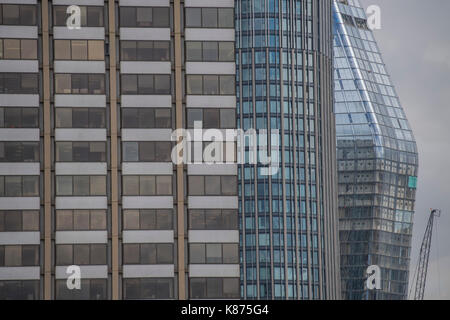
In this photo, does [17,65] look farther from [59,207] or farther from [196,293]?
[196,293]

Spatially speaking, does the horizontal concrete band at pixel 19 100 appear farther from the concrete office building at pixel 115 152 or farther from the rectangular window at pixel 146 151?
the rectangular window at pixel 146 151

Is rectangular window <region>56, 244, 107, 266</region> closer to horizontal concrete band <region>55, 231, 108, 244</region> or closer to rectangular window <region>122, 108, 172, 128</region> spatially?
horizontal concrete band <region>55, 231, 108, 244</region>

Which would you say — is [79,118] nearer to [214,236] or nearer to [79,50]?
[79,50]

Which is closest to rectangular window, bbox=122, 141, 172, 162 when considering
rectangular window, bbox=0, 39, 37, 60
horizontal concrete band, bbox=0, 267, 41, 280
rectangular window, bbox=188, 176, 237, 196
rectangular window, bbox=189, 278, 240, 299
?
rectangular window, bbox=188, 176, 237, 196

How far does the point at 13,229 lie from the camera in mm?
122125

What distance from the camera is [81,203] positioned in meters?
124

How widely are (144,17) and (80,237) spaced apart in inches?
→ 820

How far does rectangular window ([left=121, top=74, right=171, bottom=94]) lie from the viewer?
126 meters

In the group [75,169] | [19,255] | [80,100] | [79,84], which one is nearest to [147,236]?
[75,169]

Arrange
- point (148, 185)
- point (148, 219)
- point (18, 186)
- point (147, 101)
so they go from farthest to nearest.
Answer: point (147, 101) → point (148, 185) → point (18, 186) → point (148, 219)

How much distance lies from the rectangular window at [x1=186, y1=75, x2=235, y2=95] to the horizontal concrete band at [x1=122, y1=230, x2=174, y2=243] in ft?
42.6

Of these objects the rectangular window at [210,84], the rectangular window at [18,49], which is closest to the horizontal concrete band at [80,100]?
the rectangular window at [18,49]
